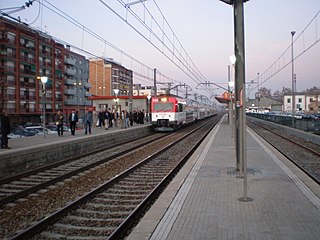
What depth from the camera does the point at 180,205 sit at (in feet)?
22.5

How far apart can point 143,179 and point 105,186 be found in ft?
5.49

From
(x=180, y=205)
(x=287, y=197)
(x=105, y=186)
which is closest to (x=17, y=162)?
(x=105, y=186)

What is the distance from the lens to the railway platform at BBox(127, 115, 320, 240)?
205 inches

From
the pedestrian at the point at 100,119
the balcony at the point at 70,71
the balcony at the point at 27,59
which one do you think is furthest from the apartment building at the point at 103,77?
the pedestrian at the point at 100,119

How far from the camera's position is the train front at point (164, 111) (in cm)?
3209

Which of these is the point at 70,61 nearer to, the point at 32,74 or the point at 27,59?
the point at 32,74

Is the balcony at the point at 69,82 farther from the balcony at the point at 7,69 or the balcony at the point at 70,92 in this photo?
the balcony at the point at 7,69

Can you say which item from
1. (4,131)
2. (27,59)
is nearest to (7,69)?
(27,59)

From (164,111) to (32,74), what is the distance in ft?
130

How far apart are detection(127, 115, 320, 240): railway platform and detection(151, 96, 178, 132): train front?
21.3 m

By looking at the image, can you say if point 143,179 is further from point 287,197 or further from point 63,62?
point 63,62

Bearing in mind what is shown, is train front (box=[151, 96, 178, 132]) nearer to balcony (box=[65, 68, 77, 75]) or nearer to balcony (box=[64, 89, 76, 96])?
balcony (box=[64, 89, 76, 96])

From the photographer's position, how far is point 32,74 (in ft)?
210

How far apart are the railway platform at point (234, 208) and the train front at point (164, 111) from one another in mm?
21307
